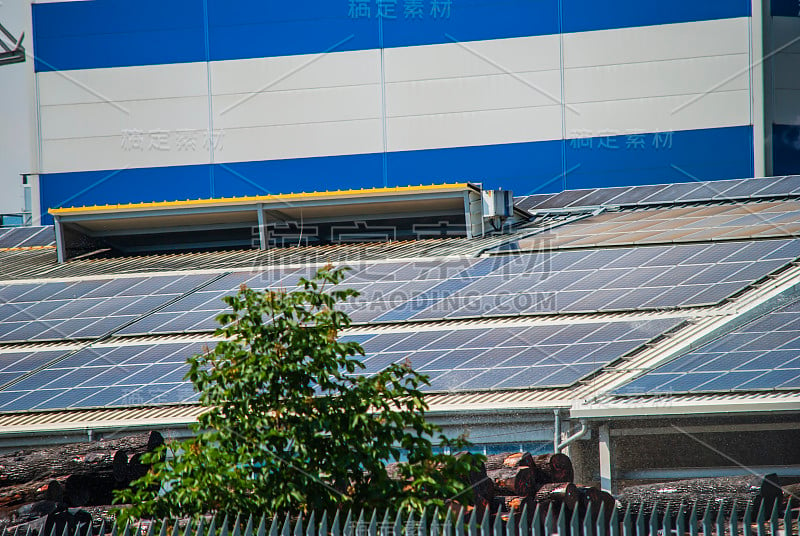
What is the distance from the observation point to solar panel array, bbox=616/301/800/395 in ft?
53.7

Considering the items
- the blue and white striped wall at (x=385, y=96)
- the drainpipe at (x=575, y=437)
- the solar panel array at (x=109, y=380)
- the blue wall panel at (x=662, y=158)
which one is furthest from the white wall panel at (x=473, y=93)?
the drainpipe at (x=575, y=437)

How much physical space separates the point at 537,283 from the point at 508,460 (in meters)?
7.11

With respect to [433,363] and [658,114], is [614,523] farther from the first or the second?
[658,114]

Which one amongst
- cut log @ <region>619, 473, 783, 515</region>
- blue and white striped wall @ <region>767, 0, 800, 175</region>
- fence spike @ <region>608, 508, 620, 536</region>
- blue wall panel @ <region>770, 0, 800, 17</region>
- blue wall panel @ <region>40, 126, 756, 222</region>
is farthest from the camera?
blue wall panel @ <region>770, 0, 800, 17</region>

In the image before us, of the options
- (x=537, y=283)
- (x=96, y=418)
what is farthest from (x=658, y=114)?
(x=96, y=418)

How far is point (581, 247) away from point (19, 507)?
14.5m

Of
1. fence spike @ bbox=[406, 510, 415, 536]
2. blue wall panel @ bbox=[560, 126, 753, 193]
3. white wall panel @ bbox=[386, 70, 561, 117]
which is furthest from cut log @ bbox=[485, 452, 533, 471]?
white wall panel @ bbox=[386, 70, 561, 117]

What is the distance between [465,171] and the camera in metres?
35.4

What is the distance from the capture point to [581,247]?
982 inches

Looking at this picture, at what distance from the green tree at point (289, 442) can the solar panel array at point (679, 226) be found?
15555 millimetres

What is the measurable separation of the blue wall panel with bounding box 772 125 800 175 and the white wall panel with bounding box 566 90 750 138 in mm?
1206

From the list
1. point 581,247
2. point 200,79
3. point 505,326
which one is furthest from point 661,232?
point 200,79

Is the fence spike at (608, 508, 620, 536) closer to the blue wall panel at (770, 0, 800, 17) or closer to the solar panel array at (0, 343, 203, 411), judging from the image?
the solar panel array at (0, 343, 203, 411)

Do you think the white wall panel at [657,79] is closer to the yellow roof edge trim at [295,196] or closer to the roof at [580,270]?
the roof at [580,270]
